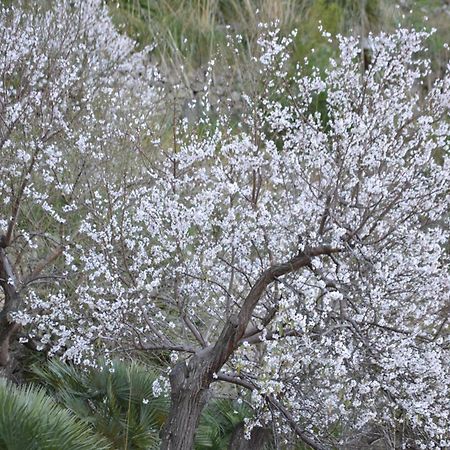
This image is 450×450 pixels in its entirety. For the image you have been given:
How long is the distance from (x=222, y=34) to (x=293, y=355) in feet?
30.6

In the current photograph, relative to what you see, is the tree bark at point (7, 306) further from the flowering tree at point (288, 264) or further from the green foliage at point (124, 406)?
the green foliage at point (124, 406)

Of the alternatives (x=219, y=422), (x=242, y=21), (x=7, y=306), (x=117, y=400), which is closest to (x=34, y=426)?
(x=117, y=400)

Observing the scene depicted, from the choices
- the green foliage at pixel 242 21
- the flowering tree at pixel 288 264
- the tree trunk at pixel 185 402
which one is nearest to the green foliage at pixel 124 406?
the flowering tree at pixel 288 264

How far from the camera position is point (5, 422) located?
209 inches

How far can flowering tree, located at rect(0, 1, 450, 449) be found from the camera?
17.1 ft

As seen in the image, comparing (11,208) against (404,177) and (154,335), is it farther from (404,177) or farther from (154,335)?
(404,177)

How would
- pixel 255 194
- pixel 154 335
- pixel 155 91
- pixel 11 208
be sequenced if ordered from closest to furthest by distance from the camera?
1. pixel 255 194
2. pixel 154 335
3. pixel 11 208
4. pixel 155 91

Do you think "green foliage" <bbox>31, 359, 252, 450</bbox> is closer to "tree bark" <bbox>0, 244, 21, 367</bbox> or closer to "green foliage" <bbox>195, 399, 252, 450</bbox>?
"green foliage" <bbox>195, 399, 252, 450</bbox>

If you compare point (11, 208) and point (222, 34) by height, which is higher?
point (222, 34)

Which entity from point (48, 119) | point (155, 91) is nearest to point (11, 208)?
point (48, 119)

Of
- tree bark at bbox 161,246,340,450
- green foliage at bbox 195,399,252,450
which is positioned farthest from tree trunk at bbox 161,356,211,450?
green foliage at bbox 195,399,252,450

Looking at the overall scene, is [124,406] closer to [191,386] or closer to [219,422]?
[219,422]

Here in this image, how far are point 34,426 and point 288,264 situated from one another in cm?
171

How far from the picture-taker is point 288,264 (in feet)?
16.8
